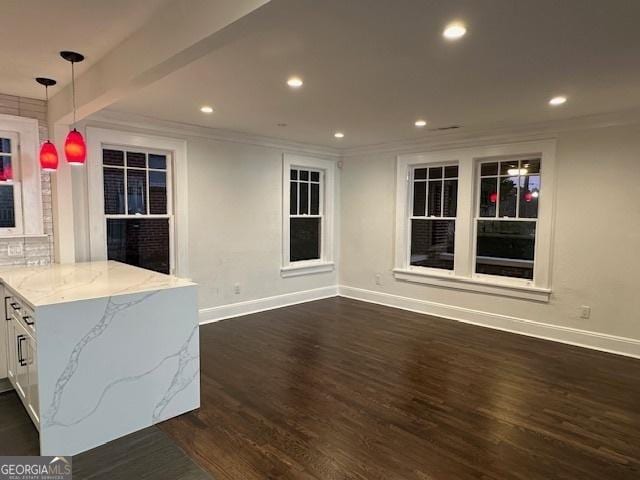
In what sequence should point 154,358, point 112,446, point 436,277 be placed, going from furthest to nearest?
point 436,277 → point 154,358 → point 112,446

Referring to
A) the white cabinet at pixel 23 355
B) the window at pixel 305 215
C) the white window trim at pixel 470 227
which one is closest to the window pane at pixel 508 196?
the white window trim at pixel 470 227

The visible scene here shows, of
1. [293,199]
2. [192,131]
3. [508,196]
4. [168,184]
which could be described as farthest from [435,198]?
[168,184]

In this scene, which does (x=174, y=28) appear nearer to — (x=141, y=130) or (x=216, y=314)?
(x=141, y=130)

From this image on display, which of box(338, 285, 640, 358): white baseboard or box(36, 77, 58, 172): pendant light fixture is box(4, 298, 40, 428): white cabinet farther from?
box(338, 285, 640, 358): white baseboard

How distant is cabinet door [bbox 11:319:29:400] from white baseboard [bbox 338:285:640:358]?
4.69 m

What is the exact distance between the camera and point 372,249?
6.50 meters

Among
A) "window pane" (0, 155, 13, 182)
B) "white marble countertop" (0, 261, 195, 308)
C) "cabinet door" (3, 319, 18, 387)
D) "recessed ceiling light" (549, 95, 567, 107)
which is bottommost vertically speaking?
"cabinet door" (3, 319, 18, 387)

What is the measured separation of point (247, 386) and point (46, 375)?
1.49 m

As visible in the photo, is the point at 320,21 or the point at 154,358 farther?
the point at 154,358

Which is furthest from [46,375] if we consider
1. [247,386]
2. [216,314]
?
[216,314]

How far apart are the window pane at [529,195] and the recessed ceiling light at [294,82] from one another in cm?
320

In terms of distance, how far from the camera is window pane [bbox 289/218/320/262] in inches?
253

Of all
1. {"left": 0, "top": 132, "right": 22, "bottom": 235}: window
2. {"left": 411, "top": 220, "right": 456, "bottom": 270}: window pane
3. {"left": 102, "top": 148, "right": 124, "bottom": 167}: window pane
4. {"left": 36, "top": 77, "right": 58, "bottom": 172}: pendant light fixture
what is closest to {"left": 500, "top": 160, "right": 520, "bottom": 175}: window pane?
{"left": 411, "top": 220, "right": 456, "bottom": 270}: window pane

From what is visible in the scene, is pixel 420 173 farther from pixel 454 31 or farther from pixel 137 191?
pixel 137 191
